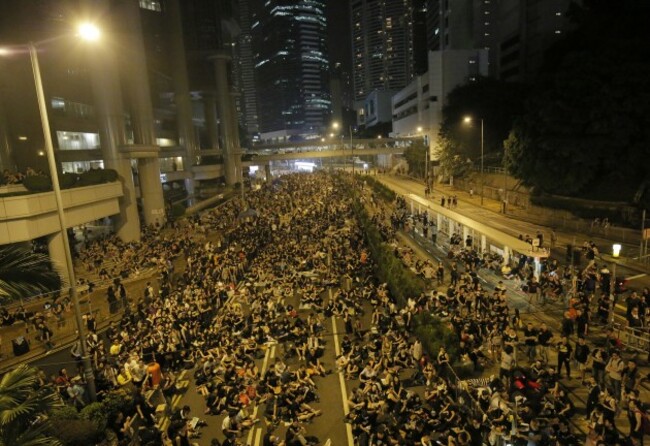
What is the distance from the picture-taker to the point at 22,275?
8734 millimetres

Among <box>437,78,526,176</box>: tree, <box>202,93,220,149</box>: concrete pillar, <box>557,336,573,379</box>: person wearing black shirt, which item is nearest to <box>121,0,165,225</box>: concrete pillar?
<box>557,336,573,379</box>: person wearing black shirt

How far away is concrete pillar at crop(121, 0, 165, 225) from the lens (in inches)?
1353

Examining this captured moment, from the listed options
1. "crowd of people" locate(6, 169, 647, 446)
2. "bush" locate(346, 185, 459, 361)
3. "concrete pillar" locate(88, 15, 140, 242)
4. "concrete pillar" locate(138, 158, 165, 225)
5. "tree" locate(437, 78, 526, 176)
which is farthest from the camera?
"tree" locate(437, 78, 526, 176)

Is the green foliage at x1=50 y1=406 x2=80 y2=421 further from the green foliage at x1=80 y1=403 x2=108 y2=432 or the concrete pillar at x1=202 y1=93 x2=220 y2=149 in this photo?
the concrete pillar at x1=202 y1=93 x2=220 y2=149

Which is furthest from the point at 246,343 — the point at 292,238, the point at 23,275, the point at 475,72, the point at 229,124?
the point at 475,72

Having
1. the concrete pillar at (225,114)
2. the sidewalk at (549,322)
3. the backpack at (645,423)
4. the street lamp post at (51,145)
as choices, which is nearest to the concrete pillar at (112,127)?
the sidewalk at (549,322)

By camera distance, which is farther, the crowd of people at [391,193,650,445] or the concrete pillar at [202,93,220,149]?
the concrete pillar at [202,93,220,149]

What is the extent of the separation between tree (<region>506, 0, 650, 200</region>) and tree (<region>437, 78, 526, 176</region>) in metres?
Result: 14.3

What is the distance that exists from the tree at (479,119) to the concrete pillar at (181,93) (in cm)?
3514

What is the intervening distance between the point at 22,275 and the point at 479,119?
5337cm

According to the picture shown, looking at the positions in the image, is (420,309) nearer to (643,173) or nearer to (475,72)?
(643,173)

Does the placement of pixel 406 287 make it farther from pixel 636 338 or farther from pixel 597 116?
pixel 597 116

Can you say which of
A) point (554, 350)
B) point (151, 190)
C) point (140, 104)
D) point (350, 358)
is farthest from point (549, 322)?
point (140, 104)

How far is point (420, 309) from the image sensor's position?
1505 cm
